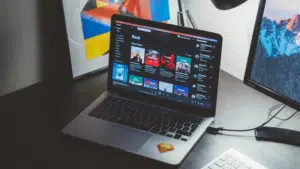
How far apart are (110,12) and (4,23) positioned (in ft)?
1.23

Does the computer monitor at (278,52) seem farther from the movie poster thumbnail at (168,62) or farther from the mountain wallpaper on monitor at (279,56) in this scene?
the movie poster thumbnail at (168,62)

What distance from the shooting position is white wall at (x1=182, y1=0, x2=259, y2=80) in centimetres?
155

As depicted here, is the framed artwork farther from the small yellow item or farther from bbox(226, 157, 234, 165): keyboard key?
bbox(226, 157, 234, 165): keyboard key

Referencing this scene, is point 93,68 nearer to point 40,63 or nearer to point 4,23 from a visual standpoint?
point 40,63

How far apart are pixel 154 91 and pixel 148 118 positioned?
11cm

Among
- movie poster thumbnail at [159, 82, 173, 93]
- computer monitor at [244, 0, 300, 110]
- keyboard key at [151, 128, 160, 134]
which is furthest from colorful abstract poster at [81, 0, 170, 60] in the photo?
computer monitor at [244, 0, 300, 110]

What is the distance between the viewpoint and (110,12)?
1.56 m

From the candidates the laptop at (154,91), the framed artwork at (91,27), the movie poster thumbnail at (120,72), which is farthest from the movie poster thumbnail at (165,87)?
the framed artwork at (91,27)

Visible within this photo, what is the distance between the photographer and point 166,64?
1.32m

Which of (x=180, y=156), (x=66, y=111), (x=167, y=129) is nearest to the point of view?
(x=180, y=156)

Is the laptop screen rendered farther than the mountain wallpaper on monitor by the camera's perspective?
Yes

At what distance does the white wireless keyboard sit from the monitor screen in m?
0.22

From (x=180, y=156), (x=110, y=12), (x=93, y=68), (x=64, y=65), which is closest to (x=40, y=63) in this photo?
(x=64, y=65)

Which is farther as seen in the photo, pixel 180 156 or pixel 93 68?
pixel 93 68
